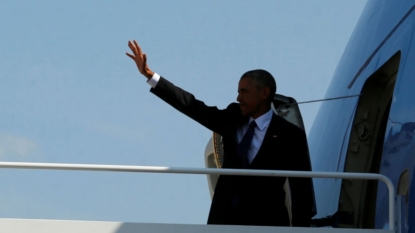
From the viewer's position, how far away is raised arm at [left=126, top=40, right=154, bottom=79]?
21.6ft

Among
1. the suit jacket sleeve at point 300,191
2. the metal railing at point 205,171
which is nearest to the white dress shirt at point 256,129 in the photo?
the suit jacket sleeve at point 300,191

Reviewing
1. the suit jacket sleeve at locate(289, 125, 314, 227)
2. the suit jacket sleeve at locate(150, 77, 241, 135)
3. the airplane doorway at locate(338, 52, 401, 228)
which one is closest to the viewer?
the suit jacket sleeve at locate(289, 125, 314, 227)

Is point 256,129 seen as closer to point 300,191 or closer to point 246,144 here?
point 246,144

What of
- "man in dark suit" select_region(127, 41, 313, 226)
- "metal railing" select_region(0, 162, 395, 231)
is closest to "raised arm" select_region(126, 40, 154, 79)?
"man in dark suit" select_region(127, 41, 313, 226)

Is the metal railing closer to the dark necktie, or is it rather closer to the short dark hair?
the dark necktie

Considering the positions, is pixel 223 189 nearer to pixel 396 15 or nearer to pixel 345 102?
pixel 396 15

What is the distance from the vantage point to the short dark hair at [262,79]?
268 inches

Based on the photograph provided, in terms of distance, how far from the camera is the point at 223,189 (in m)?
6.46

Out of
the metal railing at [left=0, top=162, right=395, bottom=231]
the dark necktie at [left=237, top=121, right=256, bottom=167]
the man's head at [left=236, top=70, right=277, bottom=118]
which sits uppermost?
the man's head at [left=236, top=70, right=277, bottom=118]

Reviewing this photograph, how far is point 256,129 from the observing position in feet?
22.1

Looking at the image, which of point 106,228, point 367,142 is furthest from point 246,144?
point 367,142

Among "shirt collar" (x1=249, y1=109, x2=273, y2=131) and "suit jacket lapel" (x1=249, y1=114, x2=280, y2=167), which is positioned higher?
"shirt collar" (x1=249, y1=109, x2=273, y2=131)

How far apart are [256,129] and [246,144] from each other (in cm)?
19

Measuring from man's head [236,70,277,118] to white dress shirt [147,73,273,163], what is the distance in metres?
0.05
